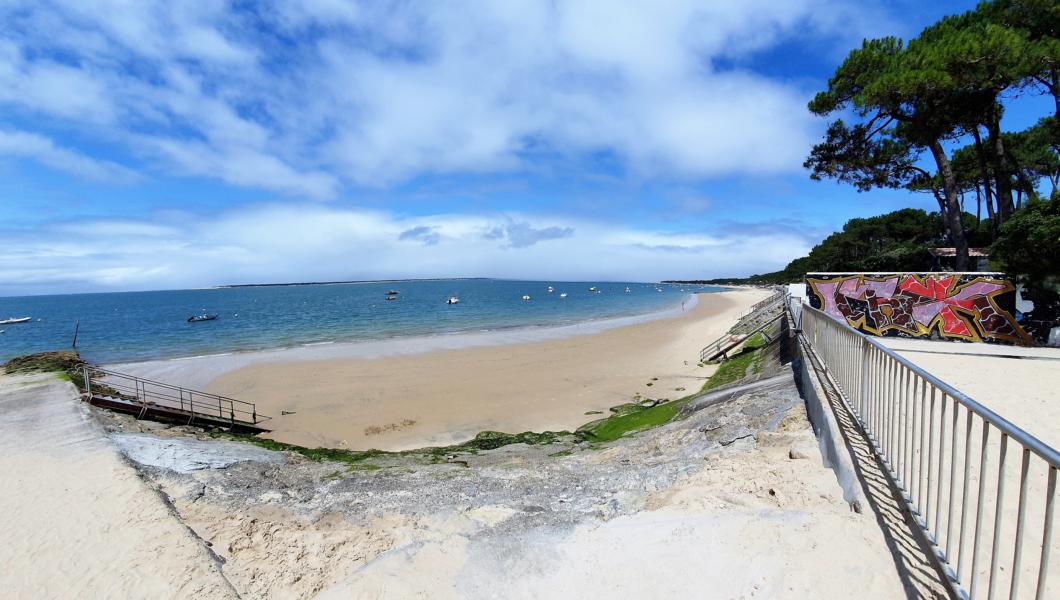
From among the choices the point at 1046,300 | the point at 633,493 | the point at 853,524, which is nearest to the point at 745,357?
the point at 1046,300

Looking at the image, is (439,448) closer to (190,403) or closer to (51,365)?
(190,403)

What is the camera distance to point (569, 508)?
19.2 ft

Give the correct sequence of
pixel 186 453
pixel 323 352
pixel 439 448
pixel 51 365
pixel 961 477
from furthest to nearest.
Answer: pixel 323 352 < pixel 51 365 < pixel 439 448 < pixel 186 453 < pixel 961 477

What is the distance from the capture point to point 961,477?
4.64 metres

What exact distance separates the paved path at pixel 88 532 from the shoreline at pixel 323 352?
42.6 feet

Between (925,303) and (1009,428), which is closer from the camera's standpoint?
(1009,428)

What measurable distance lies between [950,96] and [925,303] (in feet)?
29.3

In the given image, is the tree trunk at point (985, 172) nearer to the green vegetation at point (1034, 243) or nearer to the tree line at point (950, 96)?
the tree line at point (950, 96)

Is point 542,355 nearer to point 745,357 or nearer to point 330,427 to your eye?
point 745,357

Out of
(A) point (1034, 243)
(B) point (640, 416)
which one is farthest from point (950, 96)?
(B) point (640, 416)

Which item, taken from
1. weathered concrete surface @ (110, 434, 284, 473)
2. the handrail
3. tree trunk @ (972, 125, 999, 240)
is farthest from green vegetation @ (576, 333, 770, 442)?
tree trunk @ (972, 125, 999, 240)

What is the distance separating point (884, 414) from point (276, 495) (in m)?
8.26

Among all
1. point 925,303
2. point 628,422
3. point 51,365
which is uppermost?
point 925,303

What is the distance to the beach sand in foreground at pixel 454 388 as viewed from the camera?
1395cm
